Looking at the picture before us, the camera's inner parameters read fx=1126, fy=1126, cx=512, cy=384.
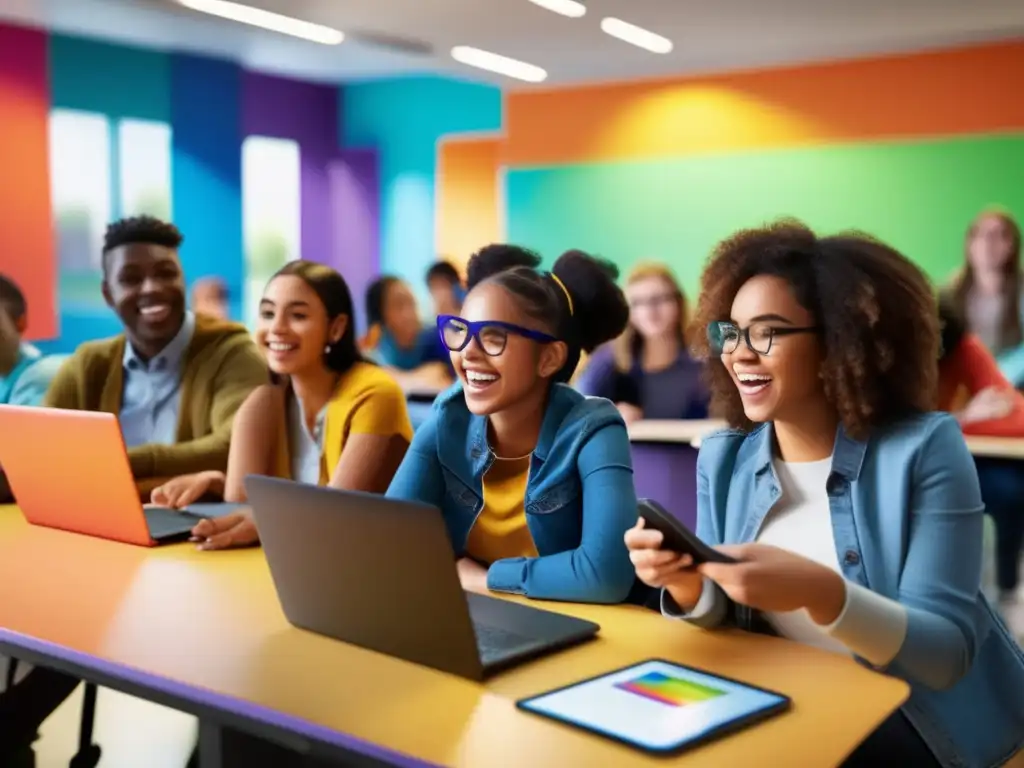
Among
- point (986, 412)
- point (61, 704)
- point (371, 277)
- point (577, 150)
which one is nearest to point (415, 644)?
point (61, 704)

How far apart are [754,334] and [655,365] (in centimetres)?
299

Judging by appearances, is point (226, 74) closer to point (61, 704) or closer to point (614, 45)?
point (614, 45)

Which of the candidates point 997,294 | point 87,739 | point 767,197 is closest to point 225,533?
point 87,739

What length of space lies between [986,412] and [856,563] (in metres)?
2.55

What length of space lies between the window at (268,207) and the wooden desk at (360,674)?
25.8 ft

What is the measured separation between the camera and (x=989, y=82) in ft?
21.9

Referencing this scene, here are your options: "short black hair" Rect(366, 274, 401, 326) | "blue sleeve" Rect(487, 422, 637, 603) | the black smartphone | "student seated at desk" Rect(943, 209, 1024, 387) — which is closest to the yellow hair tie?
"blue sleeve" Rect(487, 422, 637, 603)

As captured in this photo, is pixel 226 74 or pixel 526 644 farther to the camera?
pixel 226 74

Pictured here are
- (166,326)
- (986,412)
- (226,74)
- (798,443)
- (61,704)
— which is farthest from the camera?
(226,74)

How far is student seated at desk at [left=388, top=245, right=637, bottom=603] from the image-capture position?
1.79 m

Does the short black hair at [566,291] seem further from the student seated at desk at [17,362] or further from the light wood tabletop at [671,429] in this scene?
the light wood tabletop at [671,429]

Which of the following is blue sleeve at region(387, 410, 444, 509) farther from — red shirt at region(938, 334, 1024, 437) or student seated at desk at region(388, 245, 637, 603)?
red shirt at region(938, 334, 1024, 437)

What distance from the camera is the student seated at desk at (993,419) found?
358 centimetres

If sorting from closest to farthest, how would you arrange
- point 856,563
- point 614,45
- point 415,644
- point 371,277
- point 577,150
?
1. point 415,644
2. point 856,563
3. point 614,45
4. point 577,150
5. point 371,277
